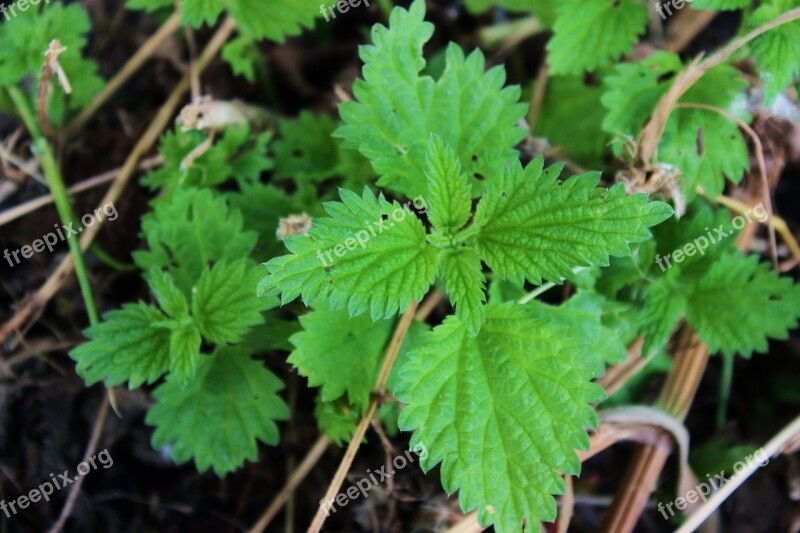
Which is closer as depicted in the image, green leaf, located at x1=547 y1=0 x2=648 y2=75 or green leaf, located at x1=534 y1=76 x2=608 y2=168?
green leaf, located at x1=547 y1=0 x2=648 y2=75

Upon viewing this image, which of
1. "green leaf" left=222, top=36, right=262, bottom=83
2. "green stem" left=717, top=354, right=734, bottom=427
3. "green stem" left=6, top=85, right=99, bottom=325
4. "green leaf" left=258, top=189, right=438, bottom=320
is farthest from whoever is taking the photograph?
"green leaf" left=222, top=36, right=262, bottom=83

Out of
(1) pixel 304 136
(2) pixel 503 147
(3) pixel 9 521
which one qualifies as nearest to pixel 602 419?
(2) pixel 503 147

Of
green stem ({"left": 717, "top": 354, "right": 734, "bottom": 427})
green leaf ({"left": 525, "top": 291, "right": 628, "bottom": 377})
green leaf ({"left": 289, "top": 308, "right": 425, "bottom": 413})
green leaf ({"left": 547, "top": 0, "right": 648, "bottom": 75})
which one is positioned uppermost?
green leaf ({"left": 547, "top": 0, "right": 648, "bottom": 75})

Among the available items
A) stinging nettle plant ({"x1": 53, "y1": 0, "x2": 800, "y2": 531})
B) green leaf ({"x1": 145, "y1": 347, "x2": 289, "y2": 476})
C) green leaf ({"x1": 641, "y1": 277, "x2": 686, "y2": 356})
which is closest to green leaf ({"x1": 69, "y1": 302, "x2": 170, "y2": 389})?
stinging nettle plant ({"x1": 53, "y1": 0, "x2": 800, "y2": 531})

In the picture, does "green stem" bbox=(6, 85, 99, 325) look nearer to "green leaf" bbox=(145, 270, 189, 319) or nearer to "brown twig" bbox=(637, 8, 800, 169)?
"green leaf" bbox=(145, 270, 189, 319)

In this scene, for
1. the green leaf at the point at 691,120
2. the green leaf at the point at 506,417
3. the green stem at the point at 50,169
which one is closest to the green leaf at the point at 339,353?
the green leaf at the point at 506,417

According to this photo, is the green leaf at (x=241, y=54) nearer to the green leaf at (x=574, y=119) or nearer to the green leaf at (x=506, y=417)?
the green leaf at (x=574, y=119)
